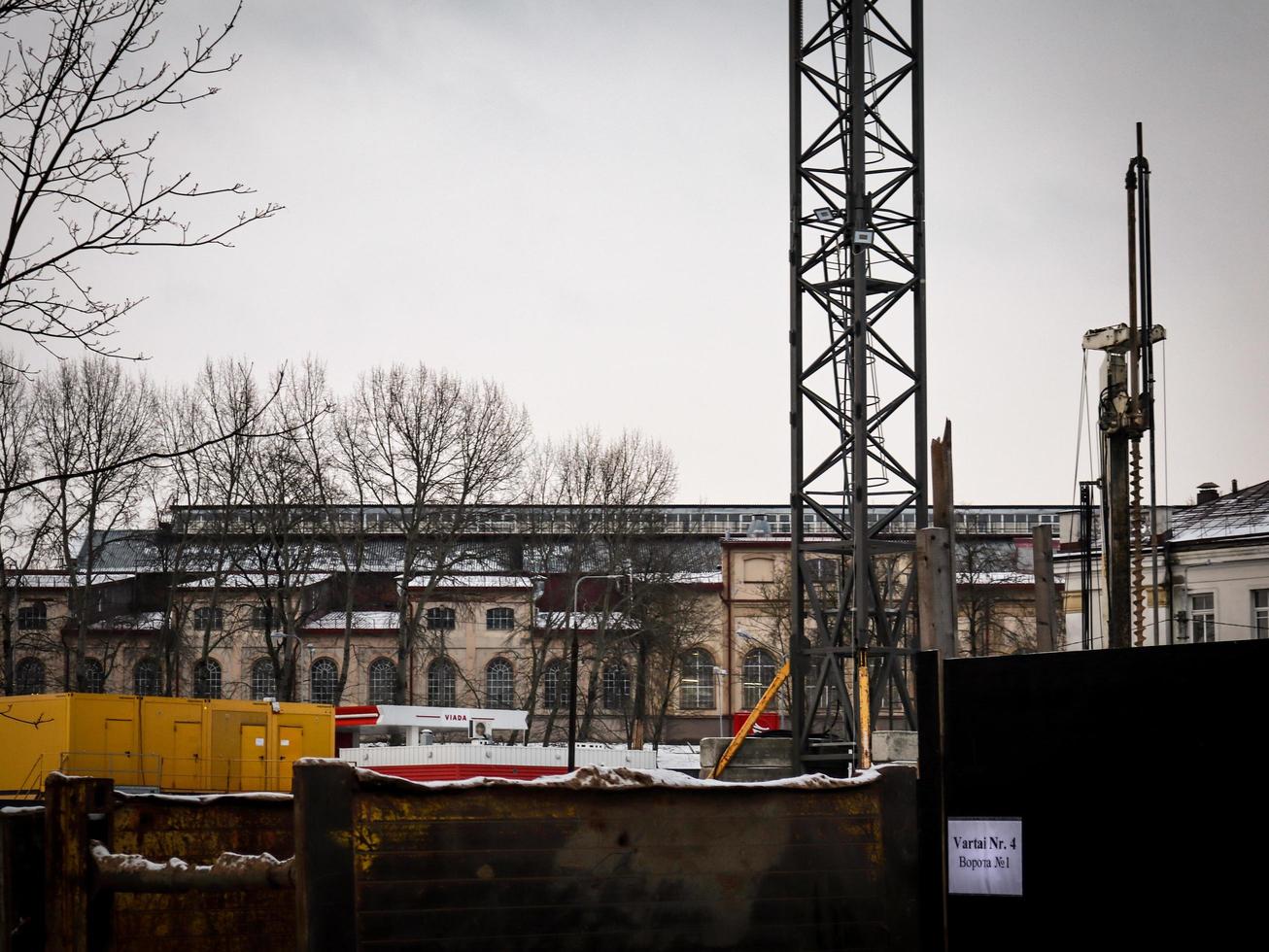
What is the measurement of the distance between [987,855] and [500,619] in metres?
71.2

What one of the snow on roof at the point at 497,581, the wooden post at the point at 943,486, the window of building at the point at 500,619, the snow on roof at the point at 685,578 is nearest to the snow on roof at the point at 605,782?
the wooden post at the point at 943,486

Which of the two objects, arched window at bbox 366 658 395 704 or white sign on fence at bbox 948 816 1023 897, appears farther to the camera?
arched window at bbox 366 658 395 704

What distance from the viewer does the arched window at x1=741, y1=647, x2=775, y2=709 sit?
75.1 metres

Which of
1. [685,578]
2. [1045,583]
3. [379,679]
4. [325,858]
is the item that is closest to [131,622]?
[379,679]

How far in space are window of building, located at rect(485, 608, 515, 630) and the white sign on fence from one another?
232 feet

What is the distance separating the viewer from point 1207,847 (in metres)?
5.40

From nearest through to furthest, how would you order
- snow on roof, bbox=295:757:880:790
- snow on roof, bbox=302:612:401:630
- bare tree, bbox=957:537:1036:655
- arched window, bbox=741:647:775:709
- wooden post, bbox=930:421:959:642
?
snow on roof, bbox=295:757:880:790 < wooden post, bbox=930:421:959:642 < bare tree, bbox=957:537:1036:655 < snow on roof, bbox=302:612:401:630 < arched window, bbox=741:647:775:709

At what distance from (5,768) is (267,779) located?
6.65 meters

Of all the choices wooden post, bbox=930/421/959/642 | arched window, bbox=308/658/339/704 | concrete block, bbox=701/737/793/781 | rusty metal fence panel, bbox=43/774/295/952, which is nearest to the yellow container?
concrete block, bbox=701/737/793/781

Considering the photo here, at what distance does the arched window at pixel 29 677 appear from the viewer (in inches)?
2628

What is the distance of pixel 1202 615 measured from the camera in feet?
151

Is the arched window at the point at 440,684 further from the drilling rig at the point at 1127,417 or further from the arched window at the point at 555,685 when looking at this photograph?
the drilling rig at the point at 1127,417

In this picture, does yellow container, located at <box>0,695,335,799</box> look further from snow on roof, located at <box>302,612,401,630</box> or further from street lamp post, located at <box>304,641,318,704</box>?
street lamp post, located at <box>304,641,318,704</box>

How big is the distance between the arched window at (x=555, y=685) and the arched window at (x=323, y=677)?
1104cm
